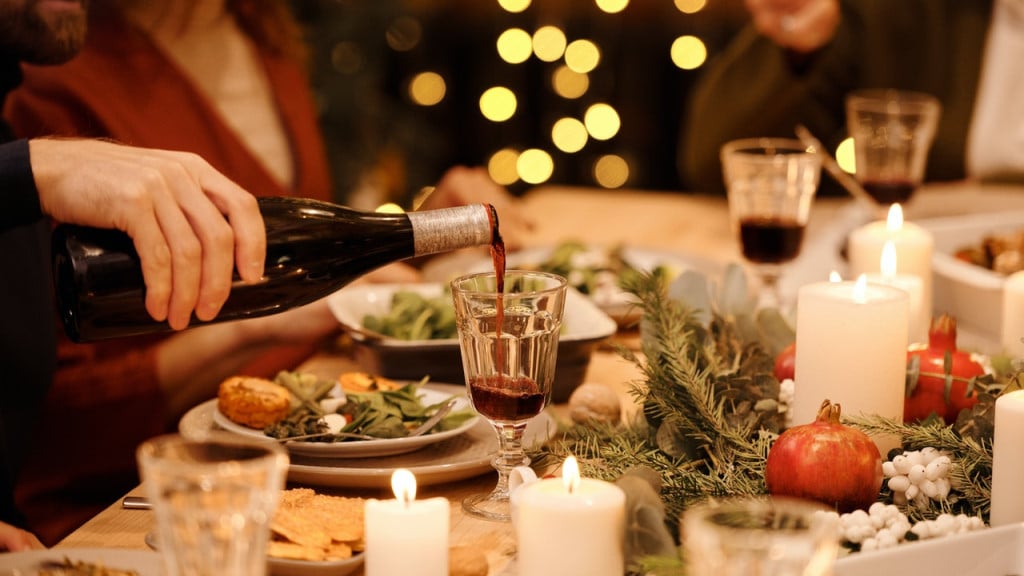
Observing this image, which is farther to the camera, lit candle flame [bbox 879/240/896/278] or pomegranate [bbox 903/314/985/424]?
lit candle flame [bbox 879/240/896/278]

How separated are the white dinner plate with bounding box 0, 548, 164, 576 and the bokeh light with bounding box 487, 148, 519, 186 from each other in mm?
3659

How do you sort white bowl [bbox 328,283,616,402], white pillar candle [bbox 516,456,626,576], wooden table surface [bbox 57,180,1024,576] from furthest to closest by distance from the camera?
white bowl [bbox 328,283,616,402], wooden table surface [bbox 57,180,1024,576], white pillar candle [bbox 516,456,626,576]

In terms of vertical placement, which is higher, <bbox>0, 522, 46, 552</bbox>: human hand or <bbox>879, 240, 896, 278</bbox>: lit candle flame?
<bbox>879, 240, 896, 278</bbox>: lit candle flame

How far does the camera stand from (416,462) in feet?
3.28

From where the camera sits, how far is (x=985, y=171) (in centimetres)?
258

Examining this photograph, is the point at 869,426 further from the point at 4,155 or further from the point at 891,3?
the point at 891,3

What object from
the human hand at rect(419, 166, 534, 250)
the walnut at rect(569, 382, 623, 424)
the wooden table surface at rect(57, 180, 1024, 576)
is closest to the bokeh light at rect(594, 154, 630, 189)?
the wooden table surface at rect(57, 180, 1024, 576)

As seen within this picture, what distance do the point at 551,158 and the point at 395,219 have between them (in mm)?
3397

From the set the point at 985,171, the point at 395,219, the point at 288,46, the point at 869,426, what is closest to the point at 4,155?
the point at 395,219

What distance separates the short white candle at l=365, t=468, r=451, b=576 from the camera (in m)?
0.71

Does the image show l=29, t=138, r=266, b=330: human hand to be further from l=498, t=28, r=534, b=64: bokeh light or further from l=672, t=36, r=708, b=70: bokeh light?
l=498, t=28, r=534, b=64: bokeh light

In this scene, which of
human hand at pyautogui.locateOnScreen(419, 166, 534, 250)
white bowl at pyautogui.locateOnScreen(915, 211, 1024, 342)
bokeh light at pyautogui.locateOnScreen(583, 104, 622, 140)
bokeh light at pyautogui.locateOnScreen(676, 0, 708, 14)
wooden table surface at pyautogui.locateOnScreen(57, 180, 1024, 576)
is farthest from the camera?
bokeh light at pyautogui.locateOnScreen(583, 104, 622, 140)

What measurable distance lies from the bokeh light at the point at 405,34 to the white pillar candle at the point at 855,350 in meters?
3.27

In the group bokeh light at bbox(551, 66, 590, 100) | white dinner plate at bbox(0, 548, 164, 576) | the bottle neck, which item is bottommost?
white dinner plate at bbox(0, 548, 164, 576)
